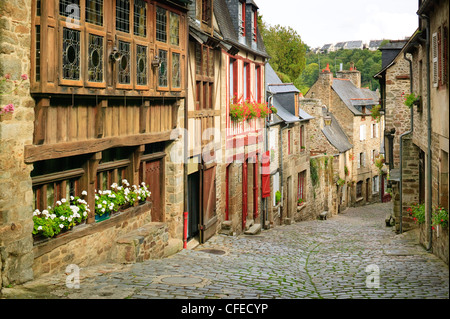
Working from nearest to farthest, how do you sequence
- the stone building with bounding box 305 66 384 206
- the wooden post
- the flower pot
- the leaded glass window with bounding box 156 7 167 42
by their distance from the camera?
the wooden post
the flower pot
the leaded glass window with bounding box 156 7 167 42
the stone building with bounding box 305 66 384 206

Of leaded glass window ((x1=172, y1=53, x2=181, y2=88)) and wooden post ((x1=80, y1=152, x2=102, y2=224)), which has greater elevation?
leaded glass window ((x1=172, y1=53, x2=181, y2=88))

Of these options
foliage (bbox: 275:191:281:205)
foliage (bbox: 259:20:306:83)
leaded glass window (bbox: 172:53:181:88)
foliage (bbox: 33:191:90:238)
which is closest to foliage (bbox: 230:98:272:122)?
foliage (bbox: 275:191:281:205)

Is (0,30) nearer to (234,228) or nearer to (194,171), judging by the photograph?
(194,171)

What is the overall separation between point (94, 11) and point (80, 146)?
7.07ft

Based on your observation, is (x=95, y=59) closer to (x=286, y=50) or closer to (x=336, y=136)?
(x=336, y=136)

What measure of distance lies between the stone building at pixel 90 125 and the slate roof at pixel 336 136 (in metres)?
22.1

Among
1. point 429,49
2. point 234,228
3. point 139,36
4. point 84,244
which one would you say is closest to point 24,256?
→ point 84,244

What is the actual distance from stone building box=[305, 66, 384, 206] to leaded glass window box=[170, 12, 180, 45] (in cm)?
2724

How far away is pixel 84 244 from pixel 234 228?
8.89 metres

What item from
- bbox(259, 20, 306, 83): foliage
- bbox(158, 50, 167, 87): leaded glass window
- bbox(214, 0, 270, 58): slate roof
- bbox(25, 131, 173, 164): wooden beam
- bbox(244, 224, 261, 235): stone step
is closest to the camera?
bbox(25, 131, 173, 164): wooden beam

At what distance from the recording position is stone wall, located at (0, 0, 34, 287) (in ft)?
23.8

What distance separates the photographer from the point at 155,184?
501 inches

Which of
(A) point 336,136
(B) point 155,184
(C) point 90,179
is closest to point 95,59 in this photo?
(C) point 90,179

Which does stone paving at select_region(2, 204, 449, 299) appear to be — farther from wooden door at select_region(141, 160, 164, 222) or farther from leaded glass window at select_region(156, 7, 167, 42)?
leaded glass window at select_region(156, 7, 167, 42)
